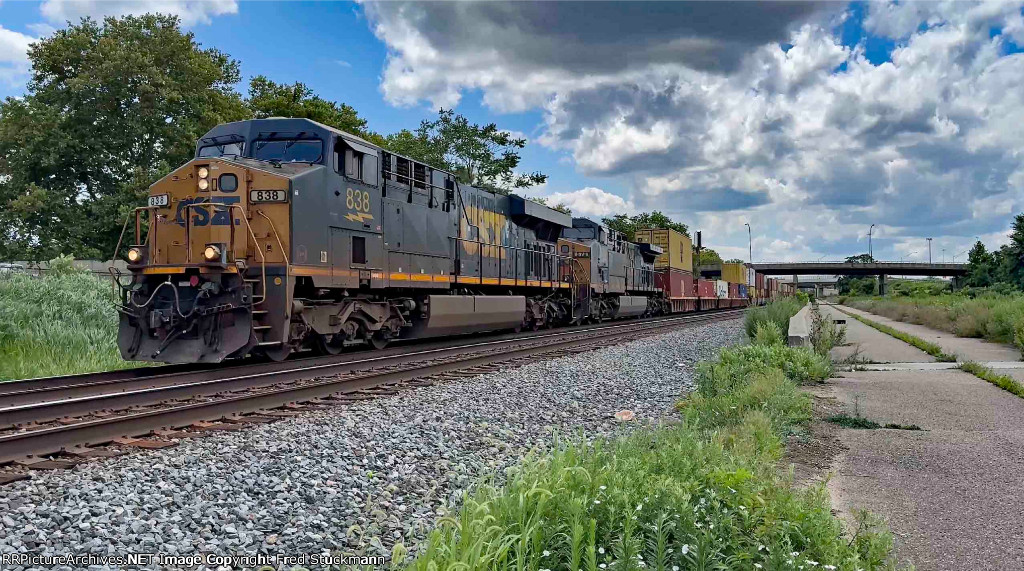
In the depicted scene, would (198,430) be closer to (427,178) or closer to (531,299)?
(427,178)

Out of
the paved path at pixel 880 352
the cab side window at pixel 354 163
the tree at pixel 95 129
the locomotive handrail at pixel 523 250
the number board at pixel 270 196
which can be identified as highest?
the tree at pixel 95 129

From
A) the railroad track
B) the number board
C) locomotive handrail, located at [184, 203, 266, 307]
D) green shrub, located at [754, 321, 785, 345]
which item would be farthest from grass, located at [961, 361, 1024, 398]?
the number board

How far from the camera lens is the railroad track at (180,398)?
5293 millimetres

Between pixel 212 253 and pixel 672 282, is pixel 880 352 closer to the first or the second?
pixel 212 253

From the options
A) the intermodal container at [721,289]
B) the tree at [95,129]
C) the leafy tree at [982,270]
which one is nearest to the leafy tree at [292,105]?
the tree at [95,129]

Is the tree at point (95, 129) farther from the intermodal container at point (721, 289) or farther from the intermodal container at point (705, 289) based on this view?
the intermodal container at point (721, 289)

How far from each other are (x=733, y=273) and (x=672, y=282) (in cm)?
1932

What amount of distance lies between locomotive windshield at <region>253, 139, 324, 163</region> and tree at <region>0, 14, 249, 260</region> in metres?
16.3

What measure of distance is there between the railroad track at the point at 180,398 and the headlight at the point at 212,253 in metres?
1.55

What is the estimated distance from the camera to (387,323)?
12477mm

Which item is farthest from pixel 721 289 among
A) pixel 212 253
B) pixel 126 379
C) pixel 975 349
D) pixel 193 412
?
pixel 193 412

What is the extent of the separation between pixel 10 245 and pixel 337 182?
21.3 meters

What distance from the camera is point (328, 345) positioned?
448 inches

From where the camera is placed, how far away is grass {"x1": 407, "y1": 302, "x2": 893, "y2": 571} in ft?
8.66
